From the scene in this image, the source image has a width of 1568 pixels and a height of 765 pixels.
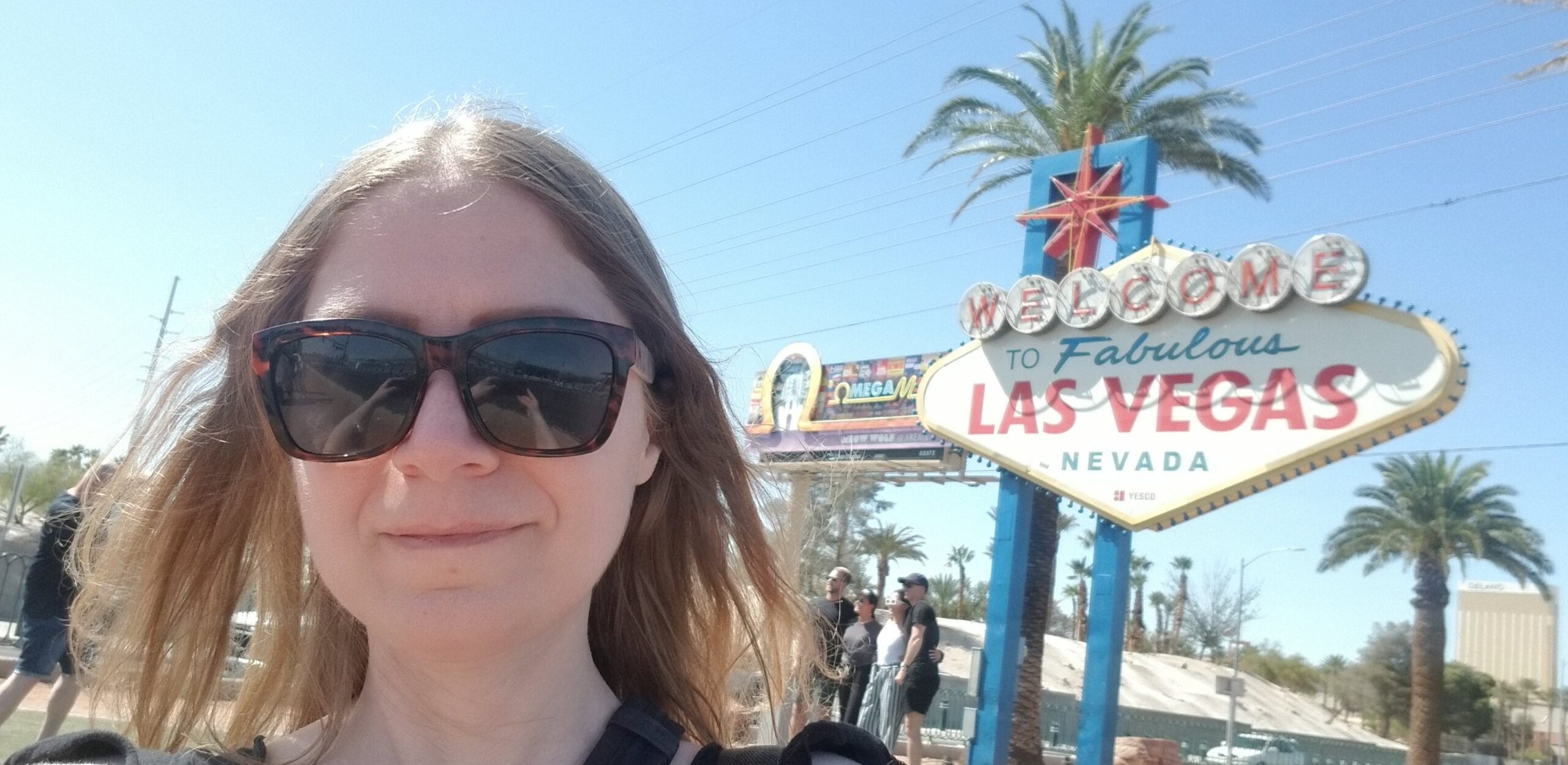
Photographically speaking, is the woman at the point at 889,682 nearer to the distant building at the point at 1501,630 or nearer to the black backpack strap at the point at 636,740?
the black backpack strap at the point at 636,740

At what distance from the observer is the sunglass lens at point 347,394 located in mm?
1182

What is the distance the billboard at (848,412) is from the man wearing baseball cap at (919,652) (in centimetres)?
797

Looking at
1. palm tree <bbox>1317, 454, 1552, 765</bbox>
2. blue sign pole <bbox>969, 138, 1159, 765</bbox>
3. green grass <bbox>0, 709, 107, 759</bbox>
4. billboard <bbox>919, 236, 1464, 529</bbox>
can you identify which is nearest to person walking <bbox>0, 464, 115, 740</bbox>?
green grass <bbox>0, 709, 107, 759</bbox>

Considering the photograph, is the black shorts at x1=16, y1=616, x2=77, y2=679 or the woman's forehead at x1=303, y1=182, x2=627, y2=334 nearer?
the woman's forehead at x1=303, y1=182, x2=627, y2=334

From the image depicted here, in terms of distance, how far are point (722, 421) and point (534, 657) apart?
0.47 meters

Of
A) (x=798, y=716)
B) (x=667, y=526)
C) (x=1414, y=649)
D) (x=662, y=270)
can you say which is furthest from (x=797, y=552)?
(x=1414, y=649)

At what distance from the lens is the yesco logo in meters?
9.23

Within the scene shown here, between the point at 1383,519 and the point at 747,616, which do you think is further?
the point at 1383,519

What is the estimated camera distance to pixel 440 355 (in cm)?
119

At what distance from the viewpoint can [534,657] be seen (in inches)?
50.1

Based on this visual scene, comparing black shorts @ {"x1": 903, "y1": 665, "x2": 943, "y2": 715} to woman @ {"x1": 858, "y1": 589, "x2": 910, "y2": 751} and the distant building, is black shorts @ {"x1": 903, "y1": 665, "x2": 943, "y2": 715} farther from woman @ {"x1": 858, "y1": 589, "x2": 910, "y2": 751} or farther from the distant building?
the distant building

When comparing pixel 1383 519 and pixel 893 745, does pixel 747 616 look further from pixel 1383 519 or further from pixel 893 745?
pixel 1383 519

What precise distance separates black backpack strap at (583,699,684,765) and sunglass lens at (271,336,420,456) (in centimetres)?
42

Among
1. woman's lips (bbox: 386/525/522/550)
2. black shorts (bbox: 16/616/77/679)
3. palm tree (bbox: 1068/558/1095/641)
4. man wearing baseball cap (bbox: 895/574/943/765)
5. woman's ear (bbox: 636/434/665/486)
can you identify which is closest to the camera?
woman's lips (bbox: 386/525/522/550)
